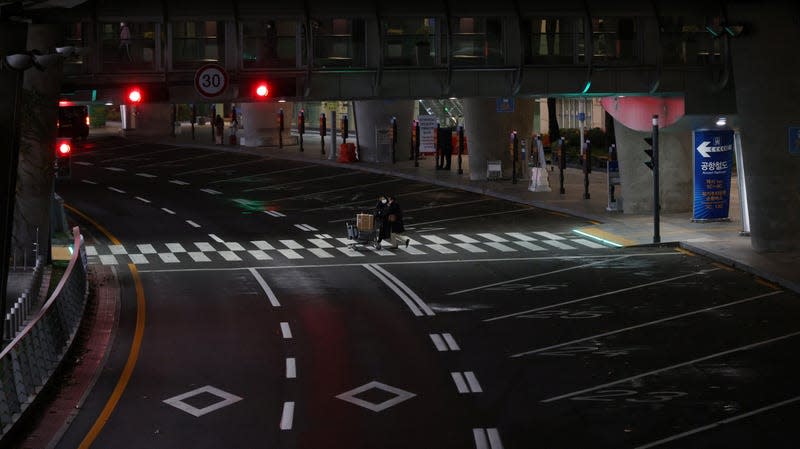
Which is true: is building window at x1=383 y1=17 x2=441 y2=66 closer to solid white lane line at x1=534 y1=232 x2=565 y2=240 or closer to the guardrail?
solid white lane line at x1=534 y1=232 x2=565 y2=240

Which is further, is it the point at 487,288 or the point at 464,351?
the point at 487,288

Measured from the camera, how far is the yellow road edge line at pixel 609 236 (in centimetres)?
3997

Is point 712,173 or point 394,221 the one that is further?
point 712,173

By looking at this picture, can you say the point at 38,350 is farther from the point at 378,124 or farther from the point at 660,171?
the point at 378,124

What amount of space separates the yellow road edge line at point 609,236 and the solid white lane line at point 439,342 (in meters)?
14.7

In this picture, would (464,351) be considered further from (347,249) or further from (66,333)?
(347,249)

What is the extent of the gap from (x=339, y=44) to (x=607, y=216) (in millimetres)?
12432

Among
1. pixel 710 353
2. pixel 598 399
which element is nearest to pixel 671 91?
pixel 710 353

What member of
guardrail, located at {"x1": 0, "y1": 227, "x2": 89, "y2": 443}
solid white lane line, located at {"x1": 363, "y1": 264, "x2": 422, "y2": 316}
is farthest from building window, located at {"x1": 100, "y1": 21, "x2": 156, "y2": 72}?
guardrail, located at {"x1": 0, "y1": 227, "x2": 89, "y2": 443}

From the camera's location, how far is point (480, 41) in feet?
129

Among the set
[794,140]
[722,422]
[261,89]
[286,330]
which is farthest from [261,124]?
[722,422]

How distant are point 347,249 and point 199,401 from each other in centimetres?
1891

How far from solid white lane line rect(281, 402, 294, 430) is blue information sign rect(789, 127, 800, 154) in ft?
65.9

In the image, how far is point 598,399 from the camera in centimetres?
2075
